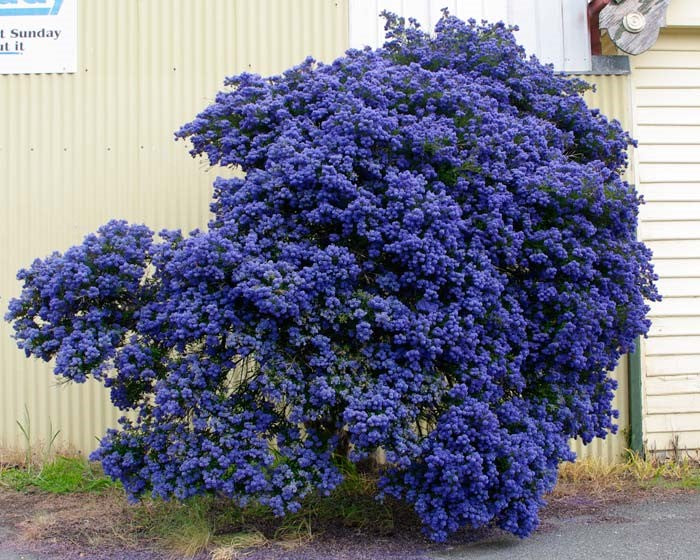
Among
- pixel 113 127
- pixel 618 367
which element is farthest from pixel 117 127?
pixel 618 367

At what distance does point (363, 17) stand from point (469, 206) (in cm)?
295

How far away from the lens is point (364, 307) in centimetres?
485

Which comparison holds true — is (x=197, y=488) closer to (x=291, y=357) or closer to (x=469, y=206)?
(x=291, y=357)

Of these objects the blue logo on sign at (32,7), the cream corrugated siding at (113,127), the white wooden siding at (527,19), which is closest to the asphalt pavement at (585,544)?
the cream corrugated siding at (113,127)

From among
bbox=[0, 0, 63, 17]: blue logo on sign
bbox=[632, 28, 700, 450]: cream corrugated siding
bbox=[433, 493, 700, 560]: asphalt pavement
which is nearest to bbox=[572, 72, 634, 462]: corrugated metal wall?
bbox=[632, 28, 700, 450]: cream corrugated siding

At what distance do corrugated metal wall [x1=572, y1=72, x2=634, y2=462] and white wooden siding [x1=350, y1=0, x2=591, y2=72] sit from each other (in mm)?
288

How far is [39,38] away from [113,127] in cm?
110

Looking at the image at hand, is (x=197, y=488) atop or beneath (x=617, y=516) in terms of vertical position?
atop

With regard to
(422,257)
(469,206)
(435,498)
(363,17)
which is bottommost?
(435,498)

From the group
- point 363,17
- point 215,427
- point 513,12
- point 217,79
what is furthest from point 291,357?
point 513,12

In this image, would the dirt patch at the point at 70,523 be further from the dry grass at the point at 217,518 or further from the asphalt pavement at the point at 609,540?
the asphalt pavement at the point at 609,540

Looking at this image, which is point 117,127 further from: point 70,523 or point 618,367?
point 618,367

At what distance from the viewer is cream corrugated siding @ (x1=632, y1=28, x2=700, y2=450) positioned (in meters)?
7.18

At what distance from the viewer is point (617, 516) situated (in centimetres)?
577
